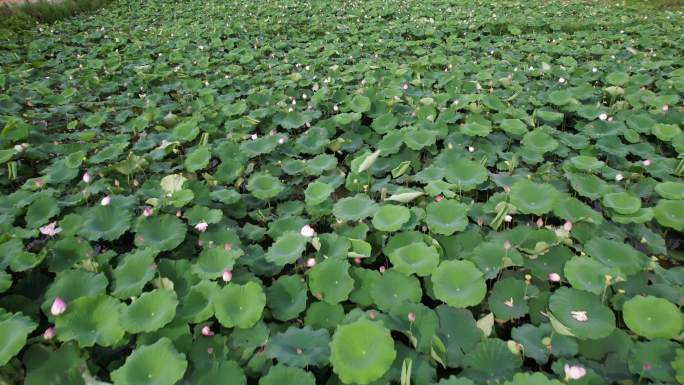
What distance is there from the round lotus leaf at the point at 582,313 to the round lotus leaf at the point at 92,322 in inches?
74.6

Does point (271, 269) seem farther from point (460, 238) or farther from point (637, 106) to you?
point (637, 106)

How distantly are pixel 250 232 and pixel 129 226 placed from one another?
697 millimetres

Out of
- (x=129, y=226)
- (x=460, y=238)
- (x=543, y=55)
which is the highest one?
(x=129, y=226)

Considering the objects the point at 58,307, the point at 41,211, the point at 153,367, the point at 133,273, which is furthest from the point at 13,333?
the point at 41,211

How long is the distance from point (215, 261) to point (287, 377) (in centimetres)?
84

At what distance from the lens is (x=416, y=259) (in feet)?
7.11

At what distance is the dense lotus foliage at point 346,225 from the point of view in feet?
5.65

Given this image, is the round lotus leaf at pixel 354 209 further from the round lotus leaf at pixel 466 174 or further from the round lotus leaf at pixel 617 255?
the round lotus leaf at pixel 617 255

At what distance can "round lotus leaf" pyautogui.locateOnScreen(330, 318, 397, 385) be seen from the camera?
1.52 metres

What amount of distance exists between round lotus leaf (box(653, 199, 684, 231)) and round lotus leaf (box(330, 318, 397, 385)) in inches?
74.7

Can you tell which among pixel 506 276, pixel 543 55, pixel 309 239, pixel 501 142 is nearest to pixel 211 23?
pixel 543 55

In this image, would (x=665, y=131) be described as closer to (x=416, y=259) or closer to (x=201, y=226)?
(x=416, y=259)

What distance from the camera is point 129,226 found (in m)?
2.46

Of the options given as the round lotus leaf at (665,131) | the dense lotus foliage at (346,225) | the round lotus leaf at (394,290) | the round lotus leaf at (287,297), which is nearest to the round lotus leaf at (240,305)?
the dense lotus foliage at (346,225)
